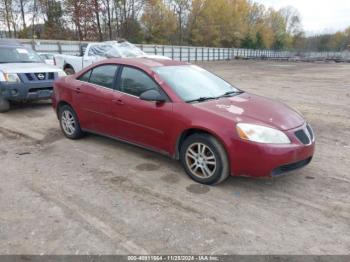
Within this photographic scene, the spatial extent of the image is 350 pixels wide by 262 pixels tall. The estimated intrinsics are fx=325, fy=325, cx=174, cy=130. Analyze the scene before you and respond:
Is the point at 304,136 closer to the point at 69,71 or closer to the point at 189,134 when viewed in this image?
the point at 189,134

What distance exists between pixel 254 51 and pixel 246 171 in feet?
254

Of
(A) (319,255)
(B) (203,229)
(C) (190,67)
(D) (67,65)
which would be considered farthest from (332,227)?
(D) (67,65)

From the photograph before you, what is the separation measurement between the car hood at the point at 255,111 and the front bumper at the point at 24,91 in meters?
5.40

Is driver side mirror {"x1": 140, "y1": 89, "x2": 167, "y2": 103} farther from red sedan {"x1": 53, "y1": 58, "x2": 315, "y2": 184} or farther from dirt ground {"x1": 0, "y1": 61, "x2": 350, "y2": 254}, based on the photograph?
dirt ground {"x1": 0, "y1": 61, "x2": 350, "y2": 254}

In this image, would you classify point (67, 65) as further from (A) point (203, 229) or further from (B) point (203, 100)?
(A) point (203, 229)

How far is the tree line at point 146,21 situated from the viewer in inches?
1720

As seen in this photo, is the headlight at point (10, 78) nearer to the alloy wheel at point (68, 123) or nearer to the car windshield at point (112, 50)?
the alloy wheel at point (68, 123)

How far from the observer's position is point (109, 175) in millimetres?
4391

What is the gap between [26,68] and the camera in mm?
8164

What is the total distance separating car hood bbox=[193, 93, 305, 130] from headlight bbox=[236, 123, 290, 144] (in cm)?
8

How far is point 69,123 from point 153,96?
234 cm

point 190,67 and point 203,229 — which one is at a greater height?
point 190,67

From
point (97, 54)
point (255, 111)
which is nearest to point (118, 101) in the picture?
point (255, 111)

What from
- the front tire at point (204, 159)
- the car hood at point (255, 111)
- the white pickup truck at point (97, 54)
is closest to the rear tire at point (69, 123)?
the front tire at point (204, 159)
